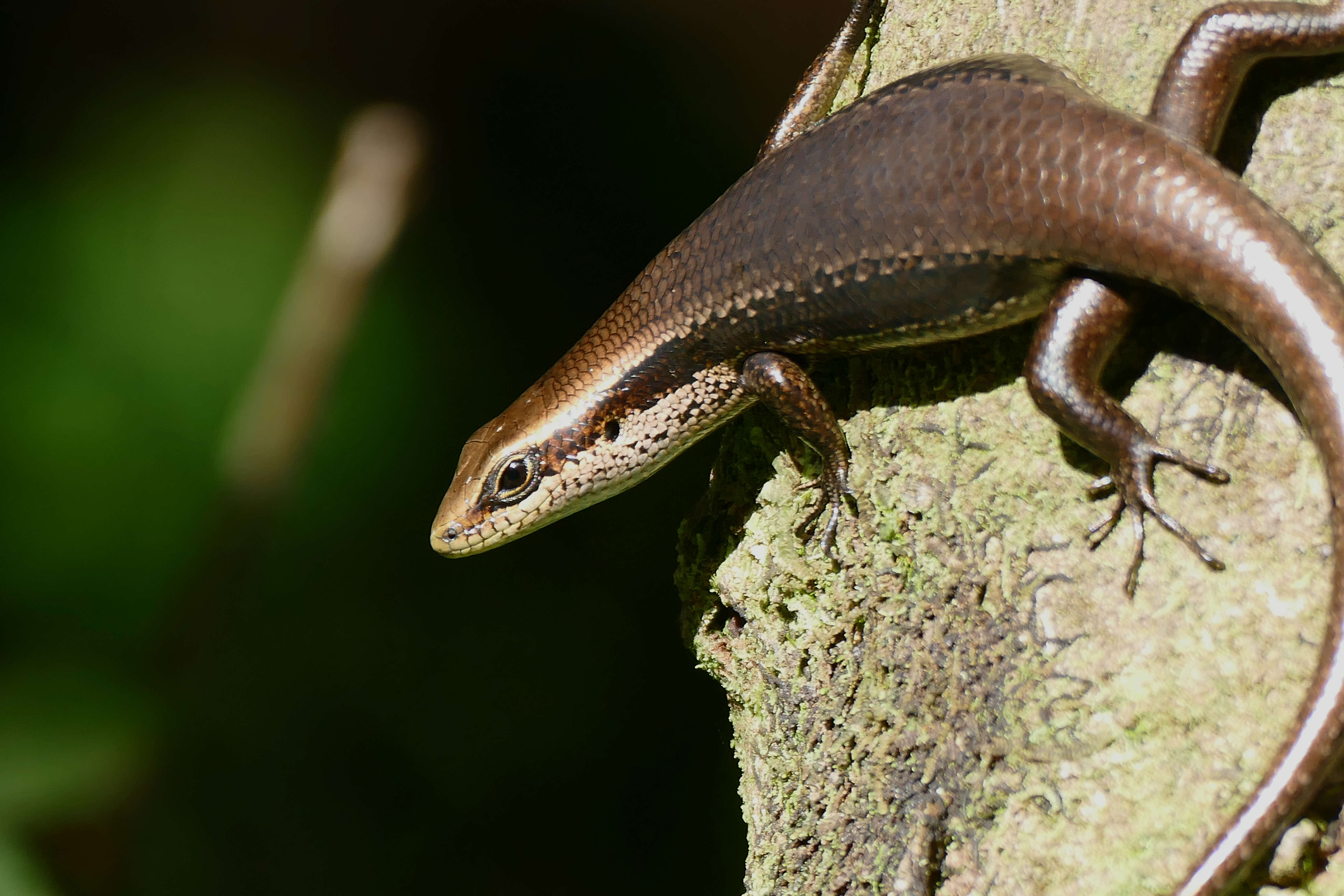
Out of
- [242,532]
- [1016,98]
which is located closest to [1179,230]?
[1016,98]

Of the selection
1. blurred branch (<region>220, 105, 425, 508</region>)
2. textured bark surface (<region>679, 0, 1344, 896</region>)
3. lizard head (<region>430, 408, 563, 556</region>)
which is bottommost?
textured bark surface (<region>679, 0, 1344, 896</region>)

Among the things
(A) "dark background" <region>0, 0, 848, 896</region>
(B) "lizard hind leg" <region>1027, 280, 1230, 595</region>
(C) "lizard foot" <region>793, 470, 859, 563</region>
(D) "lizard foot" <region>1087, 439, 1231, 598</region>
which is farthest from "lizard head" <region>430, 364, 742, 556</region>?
(A) "dark background" <region>0, 0, 848, 896</region>

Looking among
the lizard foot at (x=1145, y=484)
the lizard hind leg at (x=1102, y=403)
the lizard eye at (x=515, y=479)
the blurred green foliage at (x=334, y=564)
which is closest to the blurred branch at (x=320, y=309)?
the blurred green foliage at (x=334, y=564)

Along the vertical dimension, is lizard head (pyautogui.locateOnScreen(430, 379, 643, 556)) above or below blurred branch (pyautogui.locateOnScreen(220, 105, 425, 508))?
below

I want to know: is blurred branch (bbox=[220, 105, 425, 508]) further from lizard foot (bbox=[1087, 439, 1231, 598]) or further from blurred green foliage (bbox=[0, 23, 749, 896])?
lizard foot (bbox=[1087, 439, 1231, 598])

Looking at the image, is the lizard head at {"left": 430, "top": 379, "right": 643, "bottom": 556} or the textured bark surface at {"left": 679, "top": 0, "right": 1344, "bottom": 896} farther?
the lizard head at {"left": 430, "top": 379, "right": 643, "bottom": 556}

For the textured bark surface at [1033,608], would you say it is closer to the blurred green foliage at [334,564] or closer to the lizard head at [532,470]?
the lizard head at [532,470]
